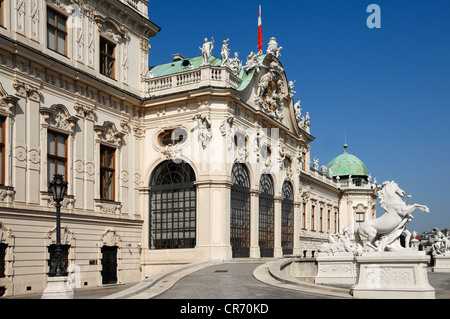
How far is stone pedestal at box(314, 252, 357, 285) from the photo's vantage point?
77.8 ft

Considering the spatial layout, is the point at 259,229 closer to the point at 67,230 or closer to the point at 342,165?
the point at 67,230

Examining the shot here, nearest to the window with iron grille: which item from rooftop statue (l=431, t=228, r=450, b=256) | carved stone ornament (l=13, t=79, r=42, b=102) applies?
carved stone ornament (l=13, t=79, r=42, b=102)

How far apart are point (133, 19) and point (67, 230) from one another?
42.9ft

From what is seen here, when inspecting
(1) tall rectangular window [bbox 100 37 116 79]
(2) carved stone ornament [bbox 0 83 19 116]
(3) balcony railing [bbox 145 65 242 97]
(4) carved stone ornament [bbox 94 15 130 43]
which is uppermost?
(4) carved stone ornament [bbox 94 15 130 43]

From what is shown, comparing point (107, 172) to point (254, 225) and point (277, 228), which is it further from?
point (277, 228)

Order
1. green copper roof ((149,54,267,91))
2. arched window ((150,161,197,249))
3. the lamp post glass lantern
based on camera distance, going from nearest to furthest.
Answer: the lamp post glass lantern, arched window ((150,161,197,249)), green copper roof ((149,54,267,91))

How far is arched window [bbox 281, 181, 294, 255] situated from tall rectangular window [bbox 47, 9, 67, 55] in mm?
18673

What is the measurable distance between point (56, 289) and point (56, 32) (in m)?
15.2

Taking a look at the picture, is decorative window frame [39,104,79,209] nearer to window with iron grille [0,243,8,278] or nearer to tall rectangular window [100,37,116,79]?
window with iron grille [0,243,8,278]

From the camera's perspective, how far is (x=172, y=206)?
31.9m

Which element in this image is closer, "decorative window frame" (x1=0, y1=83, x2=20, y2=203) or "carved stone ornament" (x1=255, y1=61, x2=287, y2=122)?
"decorative window frame" (x1=0, y1=83, x2=20, y2=203)

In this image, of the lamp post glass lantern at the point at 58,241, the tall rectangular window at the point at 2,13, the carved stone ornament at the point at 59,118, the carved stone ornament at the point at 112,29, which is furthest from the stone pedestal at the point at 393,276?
the carved stone ornament at the point at 112,29

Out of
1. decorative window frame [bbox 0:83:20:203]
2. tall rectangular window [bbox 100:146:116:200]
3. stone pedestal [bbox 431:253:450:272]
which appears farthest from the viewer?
stone pedestal [bbox 431:253:450:272]
